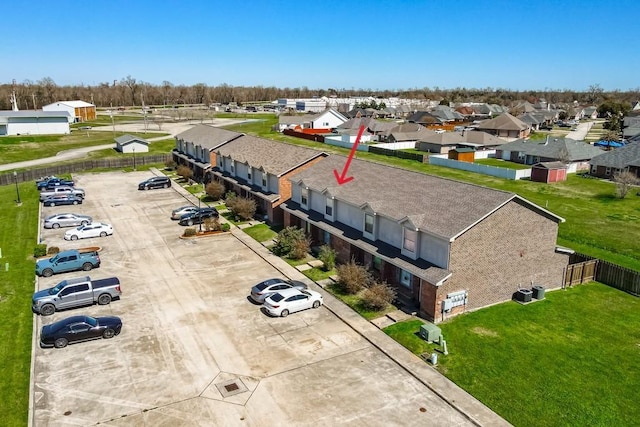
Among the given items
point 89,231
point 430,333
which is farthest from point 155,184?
point 430,333

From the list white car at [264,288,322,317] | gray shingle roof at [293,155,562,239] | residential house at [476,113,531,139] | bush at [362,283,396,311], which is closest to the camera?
white car at [264,288,322,317]

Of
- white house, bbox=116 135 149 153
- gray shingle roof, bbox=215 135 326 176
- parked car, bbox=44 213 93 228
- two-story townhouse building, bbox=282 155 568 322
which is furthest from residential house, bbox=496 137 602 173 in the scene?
white house, bbox=116 135 149 153

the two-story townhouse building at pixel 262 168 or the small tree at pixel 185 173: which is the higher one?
the two-story townhouse building at pixel 262 168

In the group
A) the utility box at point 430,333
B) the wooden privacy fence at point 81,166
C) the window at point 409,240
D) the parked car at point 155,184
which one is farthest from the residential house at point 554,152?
the wooden privacy fence at point 81,166

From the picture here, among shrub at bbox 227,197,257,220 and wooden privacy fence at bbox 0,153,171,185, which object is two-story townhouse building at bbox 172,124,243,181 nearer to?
wooden privacy fence at bbox 0,153,171,185

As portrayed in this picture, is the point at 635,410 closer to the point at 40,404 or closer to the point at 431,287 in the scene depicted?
the point at 431,287

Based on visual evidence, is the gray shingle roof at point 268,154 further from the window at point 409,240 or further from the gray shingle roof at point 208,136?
the window at point 409,240

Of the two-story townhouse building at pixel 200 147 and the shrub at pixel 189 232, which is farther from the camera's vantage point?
the two-story townhouse building at pixel 200 147
